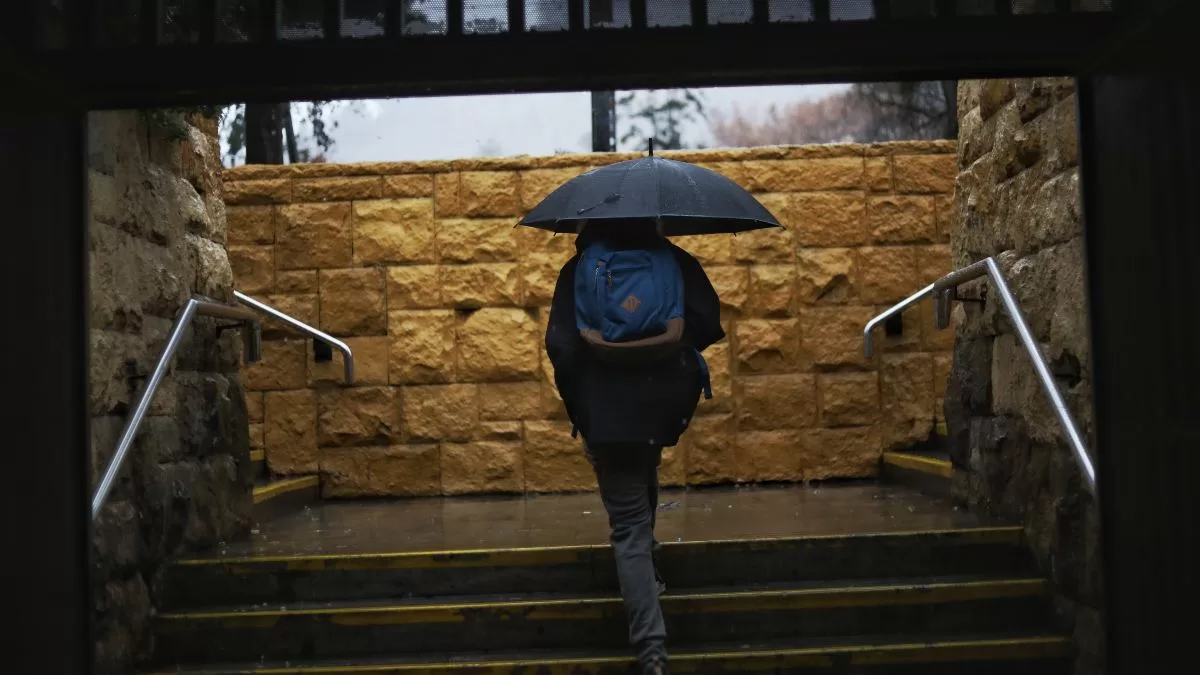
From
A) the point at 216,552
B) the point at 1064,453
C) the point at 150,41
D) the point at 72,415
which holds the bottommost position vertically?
the point at 216,552

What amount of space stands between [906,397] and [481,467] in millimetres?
2792

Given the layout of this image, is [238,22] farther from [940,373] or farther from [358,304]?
[940,373]

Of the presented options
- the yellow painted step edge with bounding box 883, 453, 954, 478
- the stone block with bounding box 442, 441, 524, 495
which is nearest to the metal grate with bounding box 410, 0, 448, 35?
the yellow painted step edge with bounding box 883, 453, 954, 478

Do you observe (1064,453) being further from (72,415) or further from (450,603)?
(72,415)

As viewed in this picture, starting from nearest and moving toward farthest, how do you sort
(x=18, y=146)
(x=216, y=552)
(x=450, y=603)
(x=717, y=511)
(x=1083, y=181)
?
(x=18, y=146), (x=1083, y=181), (x=450, y=603), (x=216, y=552), (x=717, y=511)

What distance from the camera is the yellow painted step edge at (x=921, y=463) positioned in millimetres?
6840

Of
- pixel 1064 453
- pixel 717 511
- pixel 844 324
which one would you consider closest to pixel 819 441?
pixel 844 324

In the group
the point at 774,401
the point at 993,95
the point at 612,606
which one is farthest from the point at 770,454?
the point at 612,606

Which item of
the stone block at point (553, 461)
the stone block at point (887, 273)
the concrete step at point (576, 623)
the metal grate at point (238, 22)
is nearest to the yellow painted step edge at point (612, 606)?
the concrete step at point (576, 623)

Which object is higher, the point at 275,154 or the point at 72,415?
the point at 275,154

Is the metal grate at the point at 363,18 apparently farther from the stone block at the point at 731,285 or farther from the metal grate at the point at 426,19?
the stone block at the point at 731,285

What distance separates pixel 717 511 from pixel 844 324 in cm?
203

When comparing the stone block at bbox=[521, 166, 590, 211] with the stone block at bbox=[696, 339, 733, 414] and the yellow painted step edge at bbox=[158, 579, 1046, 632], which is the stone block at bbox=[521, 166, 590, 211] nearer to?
the stone block at bbox=[696, 339, 733, 414]

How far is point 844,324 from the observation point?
803cm
